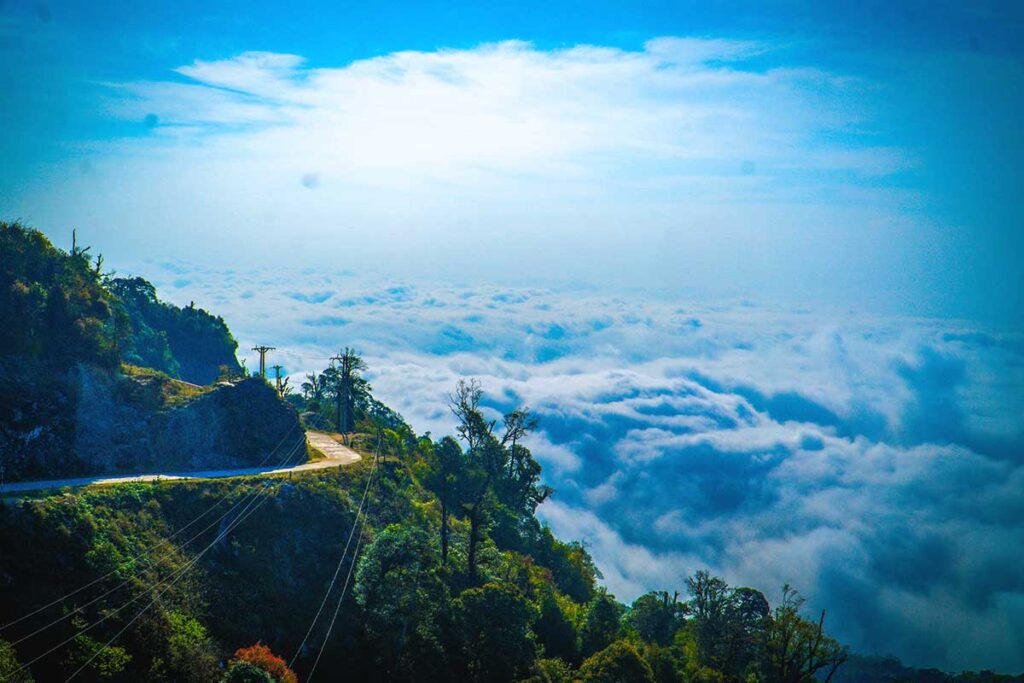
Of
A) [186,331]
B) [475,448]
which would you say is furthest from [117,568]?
[186,331]

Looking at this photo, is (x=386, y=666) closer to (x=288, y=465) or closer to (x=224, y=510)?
(x=224, y=510)

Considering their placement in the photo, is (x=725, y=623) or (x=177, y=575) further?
(x=725, y=623)

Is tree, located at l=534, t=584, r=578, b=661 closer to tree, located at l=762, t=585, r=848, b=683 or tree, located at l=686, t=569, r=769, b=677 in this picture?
tree, located at l=686, t=569, r=769, b=677

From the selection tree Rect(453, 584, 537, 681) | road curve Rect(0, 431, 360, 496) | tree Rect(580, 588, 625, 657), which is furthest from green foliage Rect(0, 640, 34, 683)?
tree Rect(580, 588, 625, 657)

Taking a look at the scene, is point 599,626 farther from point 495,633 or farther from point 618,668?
point 495,633

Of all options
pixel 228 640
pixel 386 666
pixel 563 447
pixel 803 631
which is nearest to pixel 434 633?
pixel 386 666
